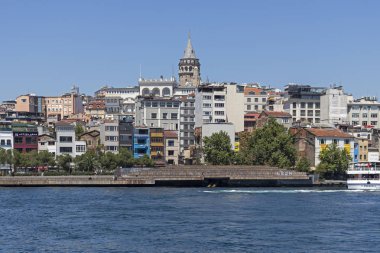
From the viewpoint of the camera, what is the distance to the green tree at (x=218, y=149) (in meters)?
106

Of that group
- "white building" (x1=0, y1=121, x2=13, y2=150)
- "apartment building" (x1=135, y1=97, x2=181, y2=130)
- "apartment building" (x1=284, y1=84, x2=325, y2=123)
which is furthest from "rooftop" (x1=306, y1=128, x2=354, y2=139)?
"white building" (x1=0, y1=121, x2=13, y2=150)

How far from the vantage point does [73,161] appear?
10306cm

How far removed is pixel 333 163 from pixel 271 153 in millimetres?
7836

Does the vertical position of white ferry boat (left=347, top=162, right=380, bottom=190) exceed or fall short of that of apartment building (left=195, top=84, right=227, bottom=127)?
it falls short

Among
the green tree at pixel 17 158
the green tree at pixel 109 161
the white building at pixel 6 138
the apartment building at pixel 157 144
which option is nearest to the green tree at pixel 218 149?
the apartment building at pixel 157 144

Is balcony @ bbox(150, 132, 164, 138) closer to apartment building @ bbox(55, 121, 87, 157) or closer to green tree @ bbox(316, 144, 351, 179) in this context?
apartment building @ bbox(55, 121, 87, 157)

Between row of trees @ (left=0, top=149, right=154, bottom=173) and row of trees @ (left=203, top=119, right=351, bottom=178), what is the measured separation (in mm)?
9858

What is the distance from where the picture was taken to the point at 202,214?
197 ft

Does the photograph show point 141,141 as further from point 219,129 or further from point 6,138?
point 6,138

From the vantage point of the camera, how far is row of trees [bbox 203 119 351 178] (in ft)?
331

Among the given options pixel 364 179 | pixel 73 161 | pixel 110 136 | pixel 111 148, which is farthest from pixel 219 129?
pixel 364 179

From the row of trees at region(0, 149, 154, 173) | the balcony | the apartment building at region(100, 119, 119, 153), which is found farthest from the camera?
the balcony

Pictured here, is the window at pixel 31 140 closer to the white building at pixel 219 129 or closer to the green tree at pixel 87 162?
the green tree at pixel 87 162

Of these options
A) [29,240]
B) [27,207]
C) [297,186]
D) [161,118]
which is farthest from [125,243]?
[161,118]
